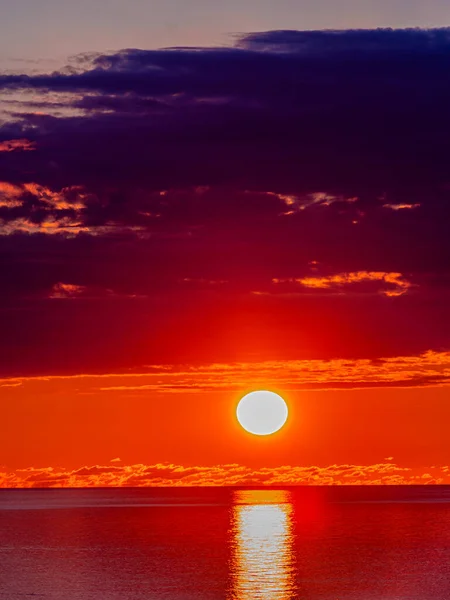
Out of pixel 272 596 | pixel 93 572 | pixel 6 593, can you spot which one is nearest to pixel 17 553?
pixel 93 572

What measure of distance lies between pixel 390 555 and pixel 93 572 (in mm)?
45122

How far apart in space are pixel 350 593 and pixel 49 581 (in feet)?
106

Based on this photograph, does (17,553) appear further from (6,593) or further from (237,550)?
(6,593)

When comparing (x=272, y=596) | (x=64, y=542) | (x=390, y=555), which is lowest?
(x=272, y=596)

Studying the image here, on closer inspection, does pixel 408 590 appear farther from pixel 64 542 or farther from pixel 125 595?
pixel 64 542

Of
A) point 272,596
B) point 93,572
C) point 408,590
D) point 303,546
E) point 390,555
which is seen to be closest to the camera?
point 272,596

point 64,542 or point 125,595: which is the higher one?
point 64,542

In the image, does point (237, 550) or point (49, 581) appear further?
point (237, 550)

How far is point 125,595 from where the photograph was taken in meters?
109

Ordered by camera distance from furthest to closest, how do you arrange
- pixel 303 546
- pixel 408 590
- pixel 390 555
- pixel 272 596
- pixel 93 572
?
pixel 303 546
pixel 390 555
pixel 93 572
pixel 408 590
pixel 272 596

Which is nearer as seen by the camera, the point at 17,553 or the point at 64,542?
the point at 17,553

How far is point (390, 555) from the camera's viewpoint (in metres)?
157

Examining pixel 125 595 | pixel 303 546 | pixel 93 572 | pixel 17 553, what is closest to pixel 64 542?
pixel 17 553

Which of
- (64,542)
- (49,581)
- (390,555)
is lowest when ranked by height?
(49,581)
